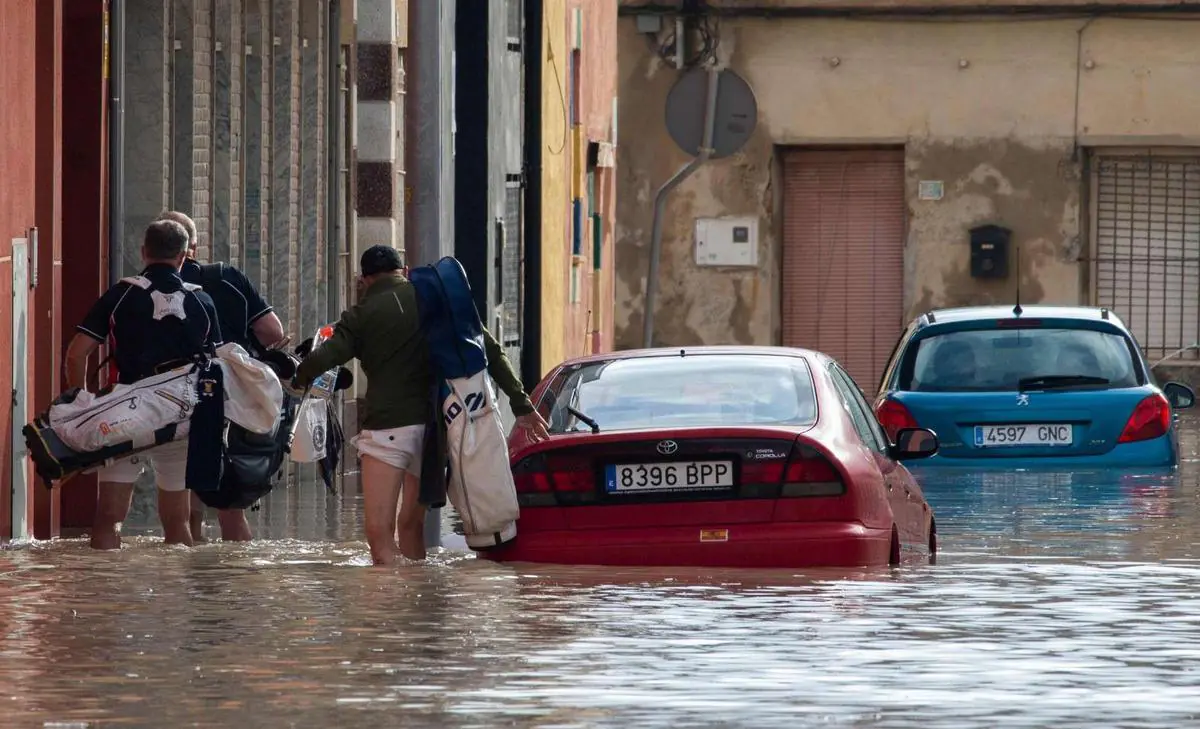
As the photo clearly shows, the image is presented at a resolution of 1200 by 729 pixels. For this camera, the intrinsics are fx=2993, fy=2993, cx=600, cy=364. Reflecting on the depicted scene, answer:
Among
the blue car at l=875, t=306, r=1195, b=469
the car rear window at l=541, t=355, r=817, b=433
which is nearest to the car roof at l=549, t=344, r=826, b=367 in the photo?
the car rear window at l=541, t=355, r=817, b=433

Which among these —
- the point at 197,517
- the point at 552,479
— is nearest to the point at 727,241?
the point at 197,517

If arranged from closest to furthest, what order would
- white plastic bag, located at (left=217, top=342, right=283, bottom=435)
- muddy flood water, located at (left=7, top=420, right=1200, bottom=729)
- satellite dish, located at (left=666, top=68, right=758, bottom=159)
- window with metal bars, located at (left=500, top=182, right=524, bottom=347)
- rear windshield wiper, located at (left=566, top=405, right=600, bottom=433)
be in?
muddy flood water, located at (left=7, top=420, right=1200, bottom=729) → rear windshield wiper, located at (left=566, top=405, right=600, bottom=433) → white plastic bag, located at (left=217, top=342, right=283, bottom=435) → window with metal bars, located at (left=500, top=182, right=524, bottom=347) → satellite dish, located at (left=666, top=68, right=758, bottom=159)

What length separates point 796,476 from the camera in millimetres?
10992

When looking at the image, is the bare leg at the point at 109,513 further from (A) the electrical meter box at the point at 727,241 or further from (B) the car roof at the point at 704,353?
(A) the electrical meter box at the point at 727,241

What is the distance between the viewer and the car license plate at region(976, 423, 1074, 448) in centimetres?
1616

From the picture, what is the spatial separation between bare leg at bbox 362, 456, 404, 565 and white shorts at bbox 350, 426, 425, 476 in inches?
1.4

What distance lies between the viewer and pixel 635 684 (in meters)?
8.18

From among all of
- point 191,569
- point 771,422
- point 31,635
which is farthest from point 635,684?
point 191,569

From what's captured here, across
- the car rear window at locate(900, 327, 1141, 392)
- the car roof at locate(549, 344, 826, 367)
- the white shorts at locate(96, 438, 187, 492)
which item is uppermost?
the car roof at locate(549, 344, 826, 367)

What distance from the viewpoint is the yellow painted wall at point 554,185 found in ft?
86.3

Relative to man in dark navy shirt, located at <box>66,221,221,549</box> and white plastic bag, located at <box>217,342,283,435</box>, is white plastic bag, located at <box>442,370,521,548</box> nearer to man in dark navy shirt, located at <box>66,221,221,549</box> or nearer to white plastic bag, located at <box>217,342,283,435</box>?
white plastic bag, located at <box>217,342,283,435</box>

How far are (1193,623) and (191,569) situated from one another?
409 cm

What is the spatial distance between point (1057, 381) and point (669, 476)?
18.6 feet

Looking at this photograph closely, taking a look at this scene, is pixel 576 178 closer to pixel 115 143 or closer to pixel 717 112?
pixel 717 112
